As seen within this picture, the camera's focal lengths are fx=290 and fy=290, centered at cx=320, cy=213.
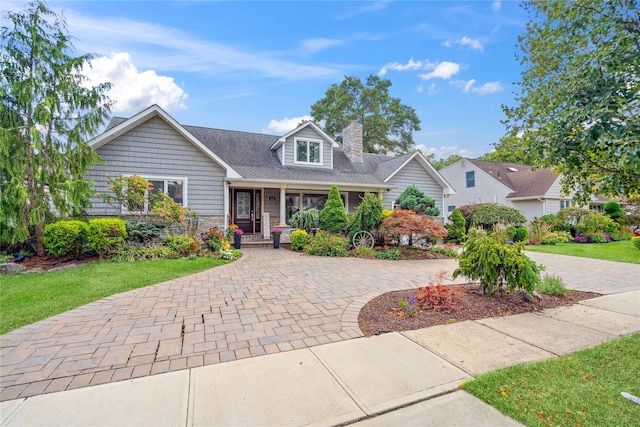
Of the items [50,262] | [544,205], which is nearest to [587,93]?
[50,262]

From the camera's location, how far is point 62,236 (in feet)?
24.4

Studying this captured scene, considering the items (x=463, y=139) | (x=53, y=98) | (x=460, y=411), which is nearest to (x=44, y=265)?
(x=53, y=98)

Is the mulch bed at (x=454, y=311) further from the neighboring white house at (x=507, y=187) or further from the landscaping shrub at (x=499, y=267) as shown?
the neighboring white house at (x=507, y=187)

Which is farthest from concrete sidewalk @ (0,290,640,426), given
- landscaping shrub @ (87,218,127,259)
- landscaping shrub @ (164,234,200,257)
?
landscaping shrub @ (164,234,200,257)

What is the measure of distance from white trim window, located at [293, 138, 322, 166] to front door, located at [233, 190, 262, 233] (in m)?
2.76

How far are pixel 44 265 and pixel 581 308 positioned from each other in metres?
11.3

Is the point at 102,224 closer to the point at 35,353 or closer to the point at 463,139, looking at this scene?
the point at 35,353

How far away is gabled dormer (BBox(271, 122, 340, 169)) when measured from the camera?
581 inches

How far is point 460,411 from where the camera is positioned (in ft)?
7.01

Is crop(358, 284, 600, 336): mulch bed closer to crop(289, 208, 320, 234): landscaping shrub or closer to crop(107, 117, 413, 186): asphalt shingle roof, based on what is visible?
crop(289, 208, 320, 234): landscaping shrub

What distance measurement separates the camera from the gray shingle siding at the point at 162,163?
10.3 metres

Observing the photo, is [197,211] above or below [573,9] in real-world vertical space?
below

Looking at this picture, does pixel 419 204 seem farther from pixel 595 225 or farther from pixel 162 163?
pixel 595 225

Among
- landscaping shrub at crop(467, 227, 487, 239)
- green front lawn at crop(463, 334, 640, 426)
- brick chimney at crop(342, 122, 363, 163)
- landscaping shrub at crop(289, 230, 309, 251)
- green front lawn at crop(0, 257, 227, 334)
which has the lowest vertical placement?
green front lawn at crop(463, 334, 640, 426)
